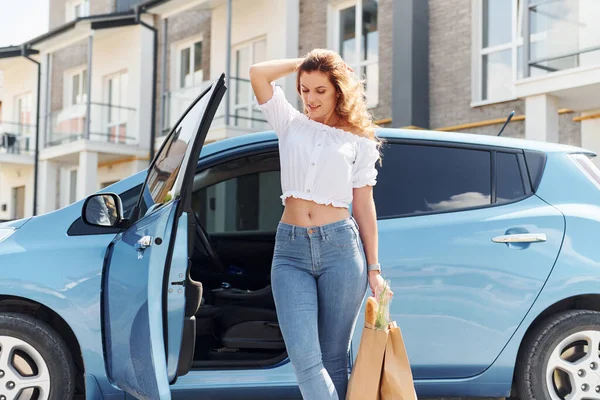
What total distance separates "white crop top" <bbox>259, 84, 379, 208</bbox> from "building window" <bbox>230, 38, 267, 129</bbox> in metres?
14.0

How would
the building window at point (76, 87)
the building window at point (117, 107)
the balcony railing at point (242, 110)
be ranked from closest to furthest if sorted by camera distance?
the balcony railing at point (242, 110)
the building window at point (117, 107)
the building window at point (76, 87)

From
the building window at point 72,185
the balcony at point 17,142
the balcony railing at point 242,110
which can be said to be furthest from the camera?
the balcony at point 17,142

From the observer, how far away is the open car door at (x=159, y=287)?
3133 millimetres

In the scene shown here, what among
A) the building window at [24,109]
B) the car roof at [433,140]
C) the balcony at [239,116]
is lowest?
the car roof at [433,140]

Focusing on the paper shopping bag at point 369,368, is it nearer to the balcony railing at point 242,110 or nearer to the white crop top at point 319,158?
the white crop top at point 319,158

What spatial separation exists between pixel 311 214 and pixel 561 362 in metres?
1.83

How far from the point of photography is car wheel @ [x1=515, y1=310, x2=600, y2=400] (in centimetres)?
399

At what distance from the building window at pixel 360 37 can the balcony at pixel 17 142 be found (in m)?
13.4

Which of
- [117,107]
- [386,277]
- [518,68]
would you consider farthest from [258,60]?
[386,277]

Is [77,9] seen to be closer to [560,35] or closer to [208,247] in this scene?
[560,35]

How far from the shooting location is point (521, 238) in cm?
398

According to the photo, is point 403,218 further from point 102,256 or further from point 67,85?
point 67,85

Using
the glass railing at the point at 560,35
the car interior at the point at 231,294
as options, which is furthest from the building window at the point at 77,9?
the car interior at the point at 231,294

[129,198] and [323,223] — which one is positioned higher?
[129,198]
